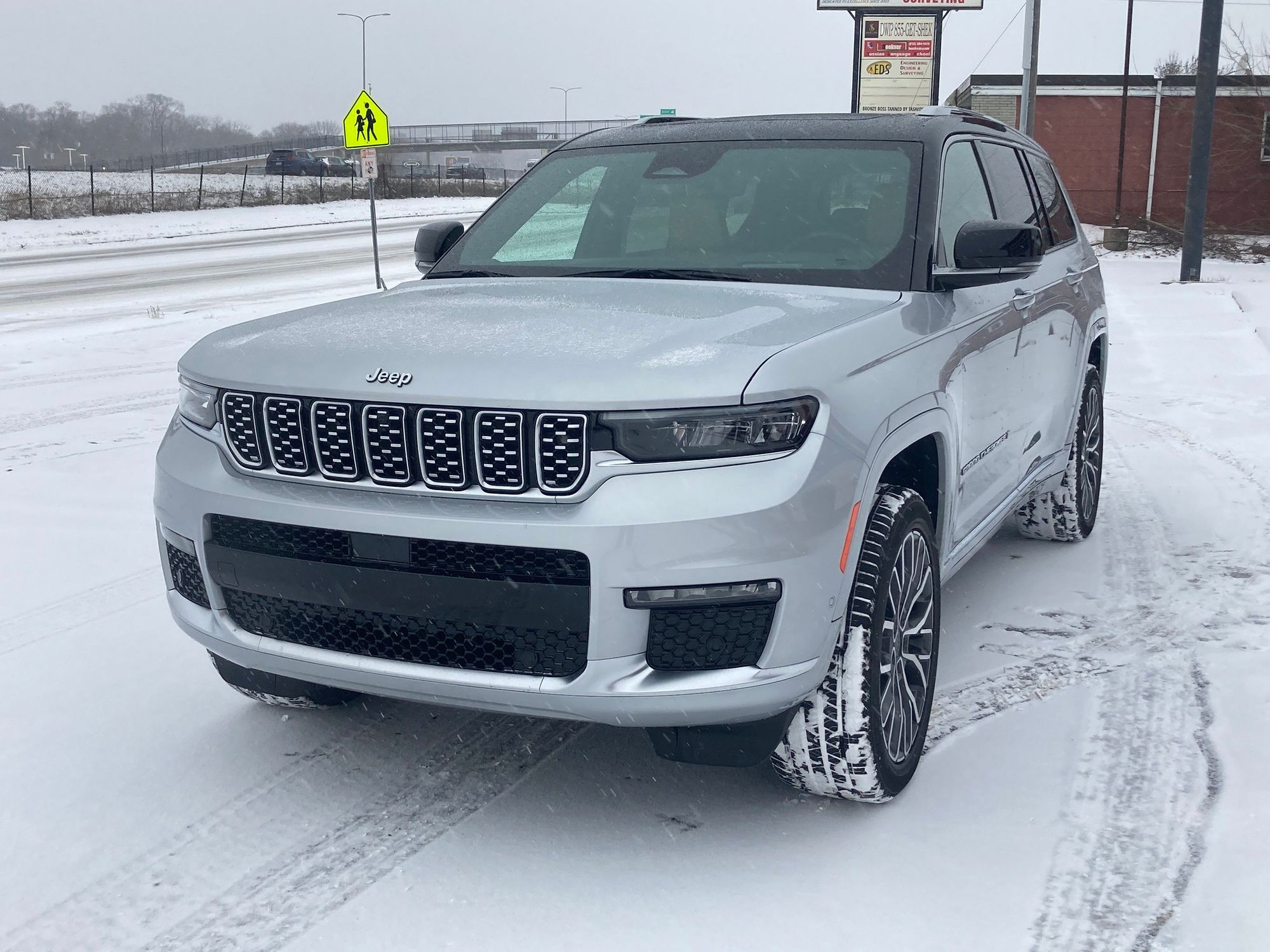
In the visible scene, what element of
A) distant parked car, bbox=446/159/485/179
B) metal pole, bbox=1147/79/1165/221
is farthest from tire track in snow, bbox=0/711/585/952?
distant parked car, bbox=446/159/485/179

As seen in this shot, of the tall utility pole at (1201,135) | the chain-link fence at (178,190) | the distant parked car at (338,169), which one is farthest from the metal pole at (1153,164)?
the distant parked car at (338,169)

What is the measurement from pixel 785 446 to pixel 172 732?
2202 millimetres

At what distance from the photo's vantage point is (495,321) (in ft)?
10.6

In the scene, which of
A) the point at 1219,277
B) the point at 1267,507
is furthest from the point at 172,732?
the point at 1219,277

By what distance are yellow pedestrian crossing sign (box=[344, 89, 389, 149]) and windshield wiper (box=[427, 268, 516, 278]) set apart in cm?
1465

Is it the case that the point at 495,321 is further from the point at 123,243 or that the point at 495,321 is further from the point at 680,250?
the point at 123,243

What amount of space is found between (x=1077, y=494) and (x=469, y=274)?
9.98ft

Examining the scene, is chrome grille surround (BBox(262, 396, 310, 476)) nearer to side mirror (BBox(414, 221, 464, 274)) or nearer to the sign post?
side mirror (BBox(414, 221, 464, 274))

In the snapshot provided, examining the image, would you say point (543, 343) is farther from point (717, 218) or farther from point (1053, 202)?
point (1053, 202)

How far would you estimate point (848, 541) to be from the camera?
2.88m

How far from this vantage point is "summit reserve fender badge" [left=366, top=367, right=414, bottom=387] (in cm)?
284

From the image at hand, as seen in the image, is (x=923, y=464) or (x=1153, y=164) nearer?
(x=923, y=464)

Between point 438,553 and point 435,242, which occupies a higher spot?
point 435,242

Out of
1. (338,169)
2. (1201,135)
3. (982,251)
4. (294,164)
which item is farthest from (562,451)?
(338,169)
